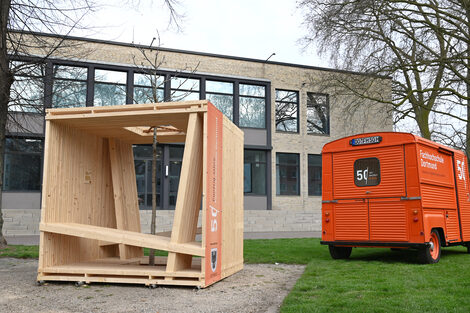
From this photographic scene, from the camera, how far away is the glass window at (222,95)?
26.0 meters

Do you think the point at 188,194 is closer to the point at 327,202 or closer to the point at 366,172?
the point at 327,202

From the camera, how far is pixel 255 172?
2642 centimetres

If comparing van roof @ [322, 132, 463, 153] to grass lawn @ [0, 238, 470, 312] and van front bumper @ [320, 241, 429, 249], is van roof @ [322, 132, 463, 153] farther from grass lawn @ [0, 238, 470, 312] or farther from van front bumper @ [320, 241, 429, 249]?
grass lawn @ [0, 238, 470, 312]

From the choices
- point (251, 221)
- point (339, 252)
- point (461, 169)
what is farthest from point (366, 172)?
point (251, 221)

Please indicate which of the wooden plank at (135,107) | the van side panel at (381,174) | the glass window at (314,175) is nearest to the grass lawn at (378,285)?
the van side panel at (381,174)

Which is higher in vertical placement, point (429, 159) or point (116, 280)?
point (429, 159)

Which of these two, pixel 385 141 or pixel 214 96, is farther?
Answer: pixel 214 96

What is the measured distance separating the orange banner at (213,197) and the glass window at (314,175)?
65.7 ft

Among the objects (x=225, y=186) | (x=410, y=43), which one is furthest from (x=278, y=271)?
(x=410, y=43)

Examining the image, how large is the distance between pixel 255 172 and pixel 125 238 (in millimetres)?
18699

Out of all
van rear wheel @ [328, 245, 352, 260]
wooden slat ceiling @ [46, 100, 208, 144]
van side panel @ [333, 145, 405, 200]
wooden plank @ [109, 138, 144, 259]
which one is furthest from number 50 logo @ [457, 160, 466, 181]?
wooden plank @ [109, 138, 144, 259]

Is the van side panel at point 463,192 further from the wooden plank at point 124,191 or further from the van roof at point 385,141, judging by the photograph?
the wooden plank at point 124,191

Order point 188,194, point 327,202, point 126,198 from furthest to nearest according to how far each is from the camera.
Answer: point 327,202 < point 126,198 < point 188,194

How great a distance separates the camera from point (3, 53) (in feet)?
41.6
